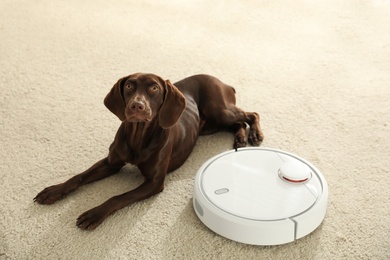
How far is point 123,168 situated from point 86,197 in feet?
0.85

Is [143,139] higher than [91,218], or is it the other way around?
[143,139]

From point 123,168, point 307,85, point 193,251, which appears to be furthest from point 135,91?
point 307,85

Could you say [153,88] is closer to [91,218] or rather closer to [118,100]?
[118,100]

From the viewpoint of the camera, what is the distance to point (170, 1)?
166 inches

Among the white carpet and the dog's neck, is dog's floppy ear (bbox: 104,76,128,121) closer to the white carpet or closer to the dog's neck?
the dog's neck

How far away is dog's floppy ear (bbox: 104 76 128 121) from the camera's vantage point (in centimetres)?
209

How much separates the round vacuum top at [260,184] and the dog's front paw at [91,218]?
40 cm

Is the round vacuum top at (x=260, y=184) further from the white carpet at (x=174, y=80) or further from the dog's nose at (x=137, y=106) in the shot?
the dog's nose at (x=137, y=106)

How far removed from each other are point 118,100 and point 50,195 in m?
0.48

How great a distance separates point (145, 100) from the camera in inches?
79.2

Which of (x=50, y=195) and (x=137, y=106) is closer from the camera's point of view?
(x=137, y=106)

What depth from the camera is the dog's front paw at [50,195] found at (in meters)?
2.12

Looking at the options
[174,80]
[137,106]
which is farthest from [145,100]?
[174,80]

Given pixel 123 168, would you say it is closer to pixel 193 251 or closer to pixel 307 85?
pixel 193 251
